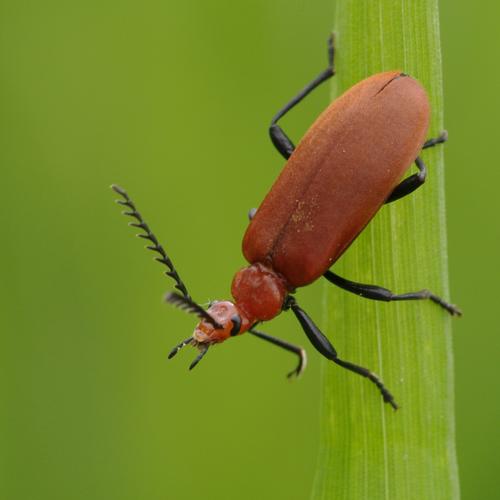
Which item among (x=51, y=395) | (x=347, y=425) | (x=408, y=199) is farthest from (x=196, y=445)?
(x=408, y=199)

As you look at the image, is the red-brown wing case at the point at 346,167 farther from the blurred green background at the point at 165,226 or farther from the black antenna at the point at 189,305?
the blurred green background at the point at 165,226

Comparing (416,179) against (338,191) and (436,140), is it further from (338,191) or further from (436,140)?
(338,191)

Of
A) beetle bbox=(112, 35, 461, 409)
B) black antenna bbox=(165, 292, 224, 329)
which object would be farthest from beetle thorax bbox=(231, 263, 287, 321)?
black antenna bbox=(165, 292, 224, 329)

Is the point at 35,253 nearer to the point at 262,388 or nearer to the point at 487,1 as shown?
the point at 262,388

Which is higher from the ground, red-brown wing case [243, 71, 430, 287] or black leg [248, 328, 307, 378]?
red-brown wing case [243, 71, 430, 287]

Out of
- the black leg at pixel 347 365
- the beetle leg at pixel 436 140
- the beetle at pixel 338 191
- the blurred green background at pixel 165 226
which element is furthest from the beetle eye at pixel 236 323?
the beetle leg at pixel 436 140

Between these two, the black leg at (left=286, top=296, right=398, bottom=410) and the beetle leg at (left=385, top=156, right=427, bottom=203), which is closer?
the black leg at (left=286, top=296, right=398, bottom=410)

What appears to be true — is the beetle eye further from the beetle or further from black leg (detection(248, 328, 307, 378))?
black leg (detection(248, 328, 307, 378))
